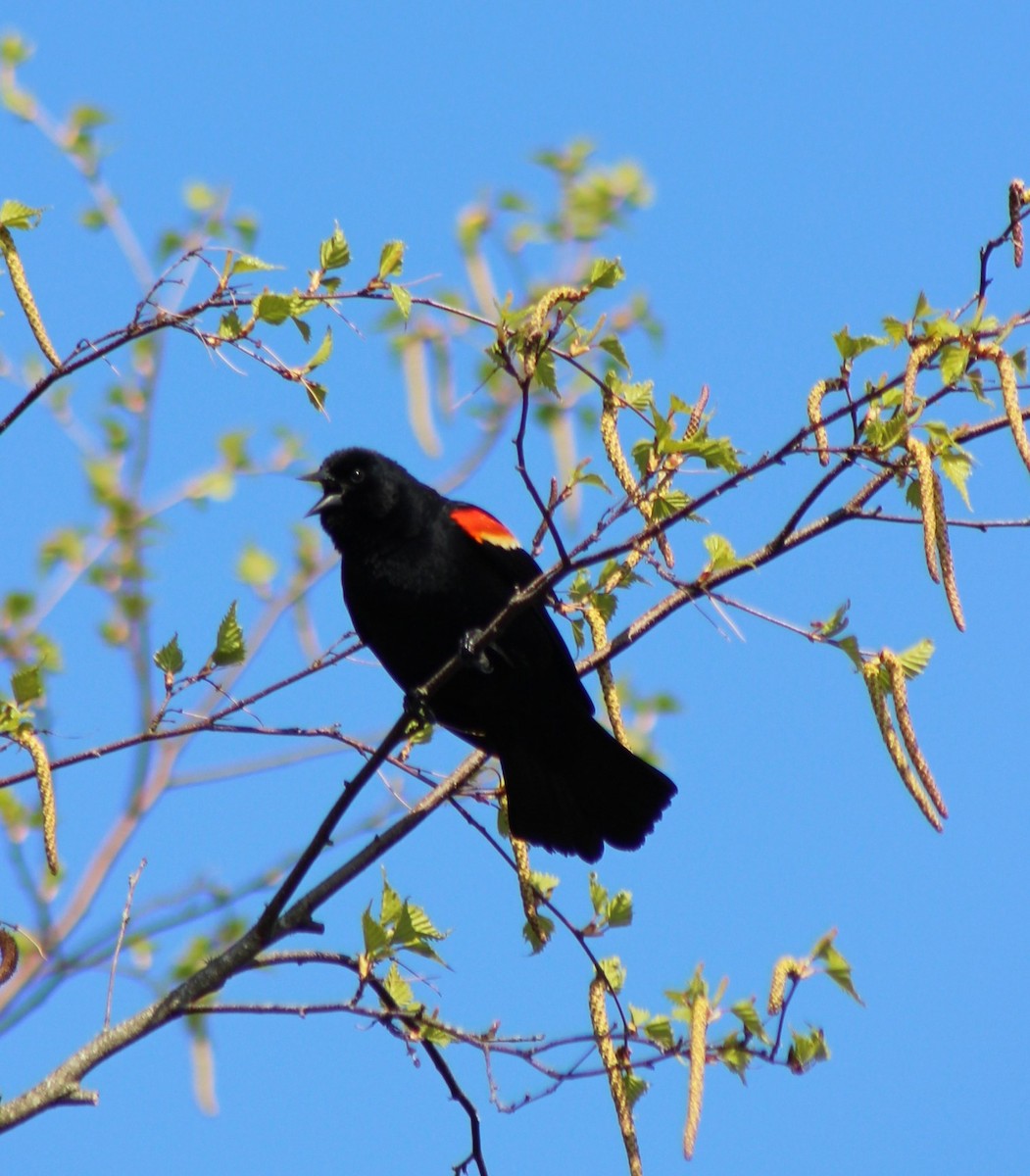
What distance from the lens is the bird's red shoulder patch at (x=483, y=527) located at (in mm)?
4129

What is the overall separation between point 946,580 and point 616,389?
0.78 metres

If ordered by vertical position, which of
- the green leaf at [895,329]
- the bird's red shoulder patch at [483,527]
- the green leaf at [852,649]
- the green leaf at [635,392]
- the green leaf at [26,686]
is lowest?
the green leaf at [26,686]

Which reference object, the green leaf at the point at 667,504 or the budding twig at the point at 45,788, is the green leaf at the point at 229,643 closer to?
the budding twig at the point at 45,788

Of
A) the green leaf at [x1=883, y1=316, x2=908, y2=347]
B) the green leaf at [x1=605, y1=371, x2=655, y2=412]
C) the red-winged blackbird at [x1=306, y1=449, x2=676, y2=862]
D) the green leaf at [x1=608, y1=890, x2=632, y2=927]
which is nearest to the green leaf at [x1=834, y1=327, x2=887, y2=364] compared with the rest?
the green leaf at [x1=883, y1=316, x2=908, y2=347]

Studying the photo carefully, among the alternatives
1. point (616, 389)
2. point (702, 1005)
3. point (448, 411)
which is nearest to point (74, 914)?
point (448, 411)

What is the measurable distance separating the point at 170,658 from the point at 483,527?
1371 mm

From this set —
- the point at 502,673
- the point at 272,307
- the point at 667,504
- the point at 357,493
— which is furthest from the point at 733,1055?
the point at 357,493

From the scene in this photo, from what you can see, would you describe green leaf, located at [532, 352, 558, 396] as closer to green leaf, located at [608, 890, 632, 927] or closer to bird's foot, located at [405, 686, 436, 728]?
bird's foot, located at [405, 686, 436, 728]

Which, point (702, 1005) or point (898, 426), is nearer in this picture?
point (898, 426)

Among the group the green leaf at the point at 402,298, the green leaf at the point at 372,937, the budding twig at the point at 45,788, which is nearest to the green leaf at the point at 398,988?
the green leaf at the point at 372,937

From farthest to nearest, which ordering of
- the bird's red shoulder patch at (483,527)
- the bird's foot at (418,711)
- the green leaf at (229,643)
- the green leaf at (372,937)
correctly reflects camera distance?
the bird's red shoulder patch at (483,527)
the bird's foot at (418,711)
the green leaf at (229,643)
the green leaf at (372,937)

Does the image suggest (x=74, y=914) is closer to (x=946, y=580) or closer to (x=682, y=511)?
(x=682, y=511)

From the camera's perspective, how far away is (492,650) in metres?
3.96

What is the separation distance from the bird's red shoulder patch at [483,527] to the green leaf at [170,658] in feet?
4.25
